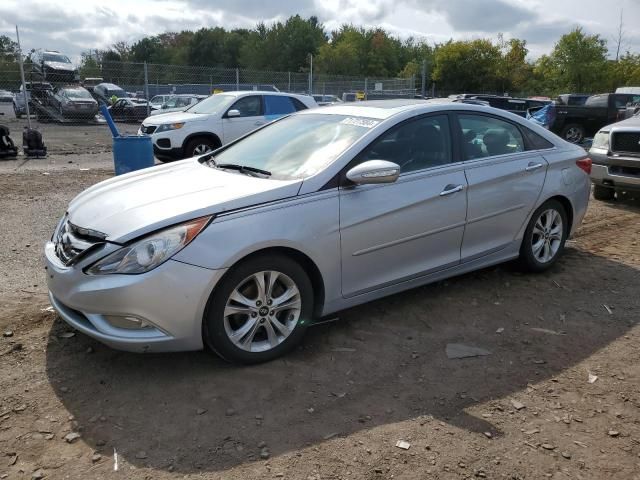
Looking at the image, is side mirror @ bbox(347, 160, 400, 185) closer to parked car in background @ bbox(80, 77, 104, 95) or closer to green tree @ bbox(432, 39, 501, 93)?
parked car in background @ bbox(80, 77, 104, 95)

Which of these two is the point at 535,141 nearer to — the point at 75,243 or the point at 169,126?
the point at 75,243

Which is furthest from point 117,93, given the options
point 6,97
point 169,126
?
point 169,126

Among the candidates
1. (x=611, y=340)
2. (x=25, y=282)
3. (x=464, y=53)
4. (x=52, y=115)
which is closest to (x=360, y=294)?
(x=611, y=340)

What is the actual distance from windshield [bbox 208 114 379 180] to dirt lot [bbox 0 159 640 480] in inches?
46.1

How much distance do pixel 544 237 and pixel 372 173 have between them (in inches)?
91.7

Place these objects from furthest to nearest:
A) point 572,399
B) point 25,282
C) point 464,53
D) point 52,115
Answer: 1. point 464,53
2. point 52,115
3. point 25,282
4. point 572,399

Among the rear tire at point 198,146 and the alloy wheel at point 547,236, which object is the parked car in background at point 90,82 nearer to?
the rear tire at point 198,146

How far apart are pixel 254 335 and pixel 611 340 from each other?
248 cm

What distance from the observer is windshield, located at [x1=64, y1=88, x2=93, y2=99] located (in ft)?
69.6

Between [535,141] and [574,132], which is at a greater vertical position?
[535,141]

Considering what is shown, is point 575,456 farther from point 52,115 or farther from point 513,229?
point 52,115

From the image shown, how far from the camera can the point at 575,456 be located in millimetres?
2742

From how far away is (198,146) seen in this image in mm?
10945

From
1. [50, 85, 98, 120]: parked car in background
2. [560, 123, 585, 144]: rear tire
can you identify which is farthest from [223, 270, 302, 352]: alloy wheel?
[50, 85, 98, 120]: parked car in background
